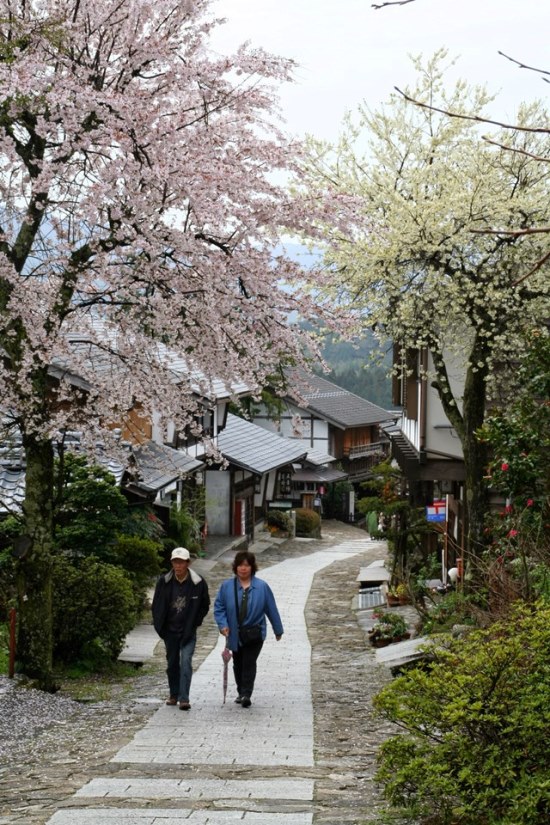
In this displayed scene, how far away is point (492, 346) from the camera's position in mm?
16938

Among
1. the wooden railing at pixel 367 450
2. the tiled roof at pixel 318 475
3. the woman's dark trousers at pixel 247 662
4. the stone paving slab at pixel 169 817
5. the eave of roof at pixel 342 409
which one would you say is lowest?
the stone paving slab at pixel 169 817

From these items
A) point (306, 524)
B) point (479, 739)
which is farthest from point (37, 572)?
point (306, 524)

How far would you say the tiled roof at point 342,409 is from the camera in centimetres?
5912

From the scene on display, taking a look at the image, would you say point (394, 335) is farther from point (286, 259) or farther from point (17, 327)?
point (17, 327)

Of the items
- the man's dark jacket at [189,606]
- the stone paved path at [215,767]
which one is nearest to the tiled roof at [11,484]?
the stone paved path at [215,767]

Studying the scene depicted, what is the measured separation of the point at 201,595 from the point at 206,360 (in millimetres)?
2795

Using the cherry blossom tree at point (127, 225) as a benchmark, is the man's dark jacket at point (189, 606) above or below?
below

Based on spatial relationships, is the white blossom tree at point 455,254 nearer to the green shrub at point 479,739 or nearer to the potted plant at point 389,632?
the potted plant at point 389,632

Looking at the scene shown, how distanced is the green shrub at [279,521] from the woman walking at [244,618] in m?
35.7

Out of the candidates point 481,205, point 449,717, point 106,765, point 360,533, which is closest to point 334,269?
point 481,205

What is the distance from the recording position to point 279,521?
152ft

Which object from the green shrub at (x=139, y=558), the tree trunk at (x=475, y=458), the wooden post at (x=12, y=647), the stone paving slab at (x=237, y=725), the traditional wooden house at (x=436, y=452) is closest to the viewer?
the stone paving slab at (x=237, y=725)

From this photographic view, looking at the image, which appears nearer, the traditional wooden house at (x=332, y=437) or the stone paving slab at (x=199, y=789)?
the stone paving slab at (x=199, y=789)

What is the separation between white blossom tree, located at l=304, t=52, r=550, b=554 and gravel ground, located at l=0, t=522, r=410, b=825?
4.94 metres
